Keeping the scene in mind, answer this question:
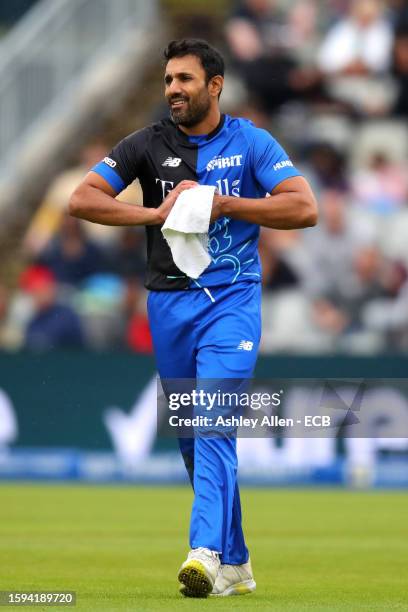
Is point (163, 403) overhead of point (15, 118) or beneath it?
beneath

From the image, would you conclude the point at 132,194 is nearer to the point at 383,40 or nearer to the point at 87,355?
the point at 87,355

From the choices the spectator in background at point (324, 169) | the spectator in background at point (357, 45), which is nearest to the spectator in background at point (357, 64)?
the spectator in background at point (357, 45)

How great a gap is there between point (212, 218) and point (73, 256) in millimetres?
10383

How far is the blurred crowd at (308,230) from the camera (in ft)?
54.0

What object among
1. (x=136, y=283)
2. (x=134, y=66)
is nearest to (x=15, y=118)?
(x=134, y=66)

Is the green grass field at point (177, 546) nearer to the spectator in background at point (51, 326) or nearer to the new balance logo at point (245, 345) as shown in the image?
the new balance logo at point (245, 345)

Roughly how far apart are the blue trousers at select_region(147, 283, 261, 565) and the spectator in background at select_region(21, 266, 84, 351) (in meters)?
9.41

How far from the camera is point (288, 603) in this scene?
620 centimetres

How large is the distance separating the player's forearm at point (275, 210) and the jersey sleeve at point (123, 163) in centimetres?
52

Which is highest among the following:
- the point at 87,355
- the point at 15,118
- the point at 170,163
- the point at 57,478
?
the point at 15,118

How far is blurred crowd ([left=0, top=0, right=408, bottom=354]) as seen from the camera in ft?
54.0

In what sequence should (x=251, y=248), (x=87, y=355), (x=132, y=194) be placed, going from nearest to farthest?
(x=251, y=248) < (x=87, y=355) < (x=132, y=194)

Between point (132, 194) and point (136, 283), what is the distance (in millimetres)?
1469

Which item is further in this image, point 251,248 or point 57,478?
point 57,478
